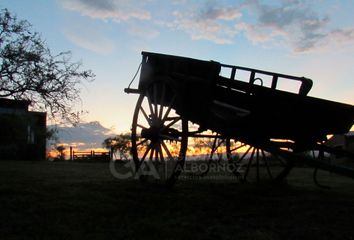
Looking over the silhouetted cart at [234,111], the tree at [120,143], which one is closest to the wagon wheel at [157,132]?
the silhouetted cart at [234,111]

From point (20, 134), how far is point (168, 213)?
21.8m

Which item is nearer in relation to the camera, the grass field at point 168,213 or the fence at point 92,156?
the grass field at point 168,213

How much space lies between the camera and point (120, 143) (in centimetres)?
5650

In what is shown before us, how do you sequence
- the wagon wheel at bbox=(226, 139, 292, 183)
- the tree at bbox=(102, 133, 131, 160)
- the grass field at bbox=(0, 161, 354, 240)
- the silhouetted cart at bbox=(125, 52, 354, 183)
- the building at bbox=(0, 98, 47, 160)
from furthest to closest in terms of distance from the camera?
the tree at bbox=(102, 133, 131, 160) → the building at bbox=(0, 98, 47, 160) → the wagon wheel at bbox=(226, 139, 292, 183) → the silhouetted cart at bbox=(125, 52, 354, 183) → the grass field at bbox=(0, 161, 354, 240)

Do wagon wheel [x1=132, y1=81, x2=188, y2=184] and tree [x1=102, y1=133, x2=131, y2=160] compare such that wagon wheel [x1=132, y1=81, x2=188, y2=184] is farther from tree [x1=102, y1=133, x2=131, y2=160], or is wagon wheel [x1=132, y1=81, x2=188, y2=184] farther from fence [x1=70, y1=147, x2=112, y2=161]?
tree [x1=102, y1=133, x2=131, y2=160]

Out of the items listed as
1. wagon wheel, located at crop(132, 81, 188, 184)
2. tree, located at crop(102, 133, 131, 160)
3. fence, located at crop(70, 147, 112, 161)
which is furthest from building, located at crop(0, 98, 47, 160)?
tree, located at crop(102, 133, 131, 160)

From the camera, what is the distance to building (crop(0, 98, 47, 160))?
77.6 ft

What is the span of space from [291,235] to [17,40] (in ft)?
35.8

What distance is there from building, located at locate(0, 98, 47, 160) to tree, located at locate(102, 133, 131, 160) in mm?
20798

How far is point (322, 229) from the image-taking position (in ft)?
13.7

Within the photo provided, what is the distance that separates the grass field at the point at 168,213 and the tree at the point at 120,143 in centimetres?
4734

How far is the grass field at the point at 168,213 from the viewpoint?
12.9ft

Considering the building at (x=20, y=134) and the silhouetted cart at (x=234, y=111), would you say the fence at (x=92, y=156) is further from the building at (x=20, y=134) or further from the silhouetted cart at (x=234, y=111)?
the silhouetted cart at (x=234, y=111)

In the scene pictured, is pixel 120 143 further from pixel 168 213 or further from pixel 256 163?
pixel 168 213
